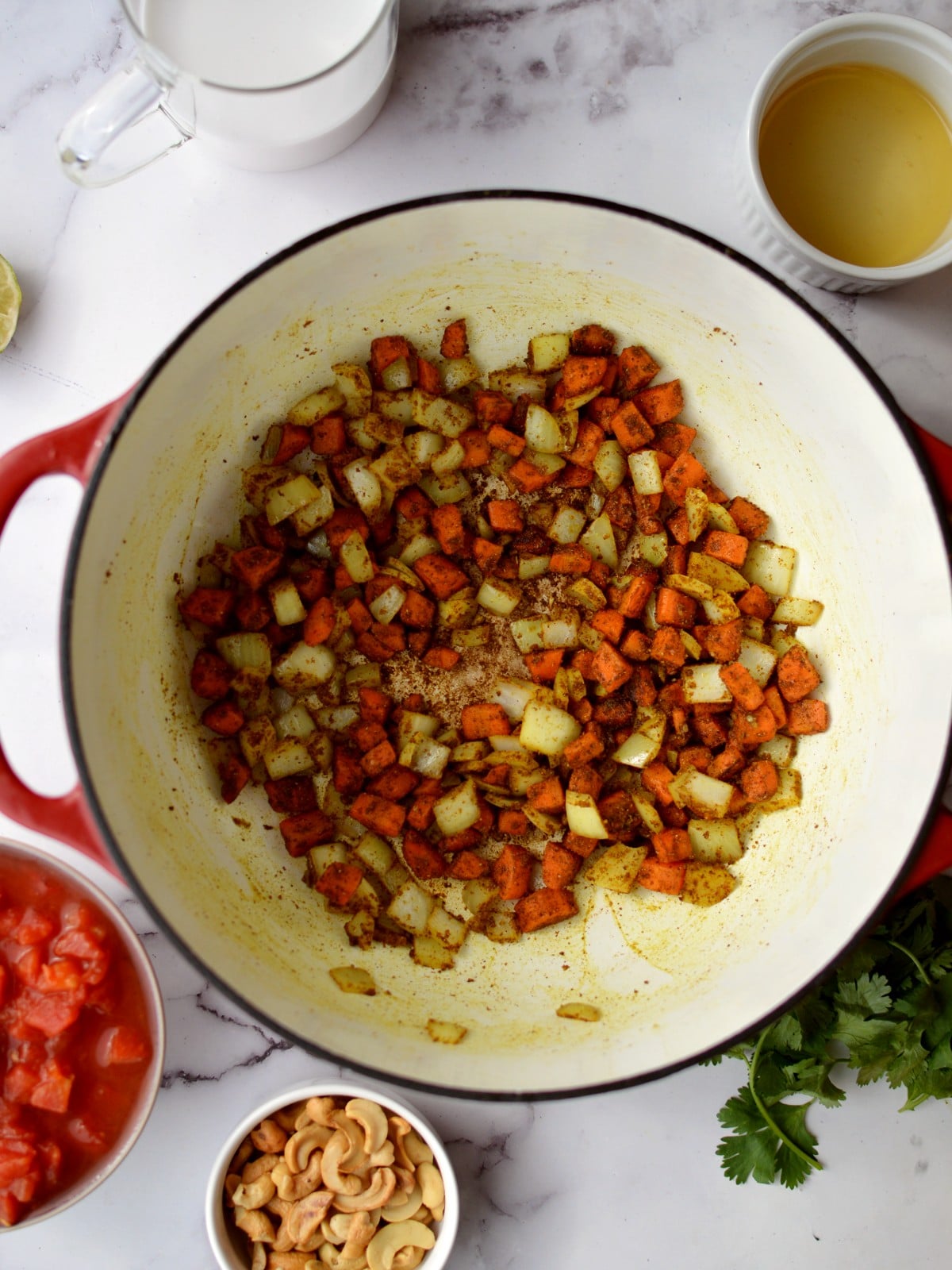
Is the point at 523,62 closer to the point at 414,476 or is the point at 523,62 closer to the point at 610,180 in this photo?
the point at 610,180

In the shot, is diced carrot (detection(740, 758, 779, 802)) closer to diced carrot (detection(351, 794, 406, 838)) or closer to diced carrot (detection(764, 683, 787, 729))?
diced carrot (detection(764, 683, 787, 729))

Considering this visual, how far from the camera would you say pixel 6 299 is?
1503mm

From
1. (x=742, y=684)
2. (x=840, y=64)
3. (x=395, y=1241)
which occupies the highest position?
(x=840, y=64)

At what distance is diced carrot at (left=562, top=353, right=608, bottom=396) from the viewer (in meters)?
1.44

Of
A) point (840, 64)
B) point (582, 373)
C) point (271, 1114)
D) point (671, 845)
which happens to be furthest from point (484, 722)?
point (840, 64)

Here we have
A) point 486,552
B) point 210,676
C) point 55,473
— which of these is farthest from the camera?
point 486,552

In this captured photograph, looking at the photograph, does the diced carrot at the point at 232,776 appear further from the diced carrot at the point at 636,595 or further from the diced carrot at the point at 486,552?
the diced carrot at the point at 636,595

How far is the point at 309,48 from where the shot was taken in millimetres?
1325

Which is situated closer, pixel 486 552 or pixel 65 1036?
pixel 65 1036

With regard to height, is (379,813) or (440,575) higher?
(440,575)

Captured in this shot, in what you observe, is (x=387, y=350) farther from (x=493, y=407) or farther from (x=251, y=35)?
(x=251, y=35)

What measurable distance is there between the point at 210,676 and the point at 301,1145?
0.72 meters

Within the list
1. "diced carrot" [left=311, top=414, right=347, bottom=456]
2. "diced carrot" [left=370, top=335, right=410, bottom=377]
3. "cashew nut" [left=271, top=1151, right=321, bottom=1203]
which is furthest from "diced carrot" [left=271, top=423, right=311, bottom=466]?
"cashew nut" [left=271, top=1151, right=321, bottom=1203]

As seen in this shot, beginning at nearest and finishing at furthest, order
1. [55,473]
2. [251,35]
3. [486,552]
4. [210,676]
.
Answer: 1. [55,473]
2. [251,35]
3. [210,676]
4. [486,552]
